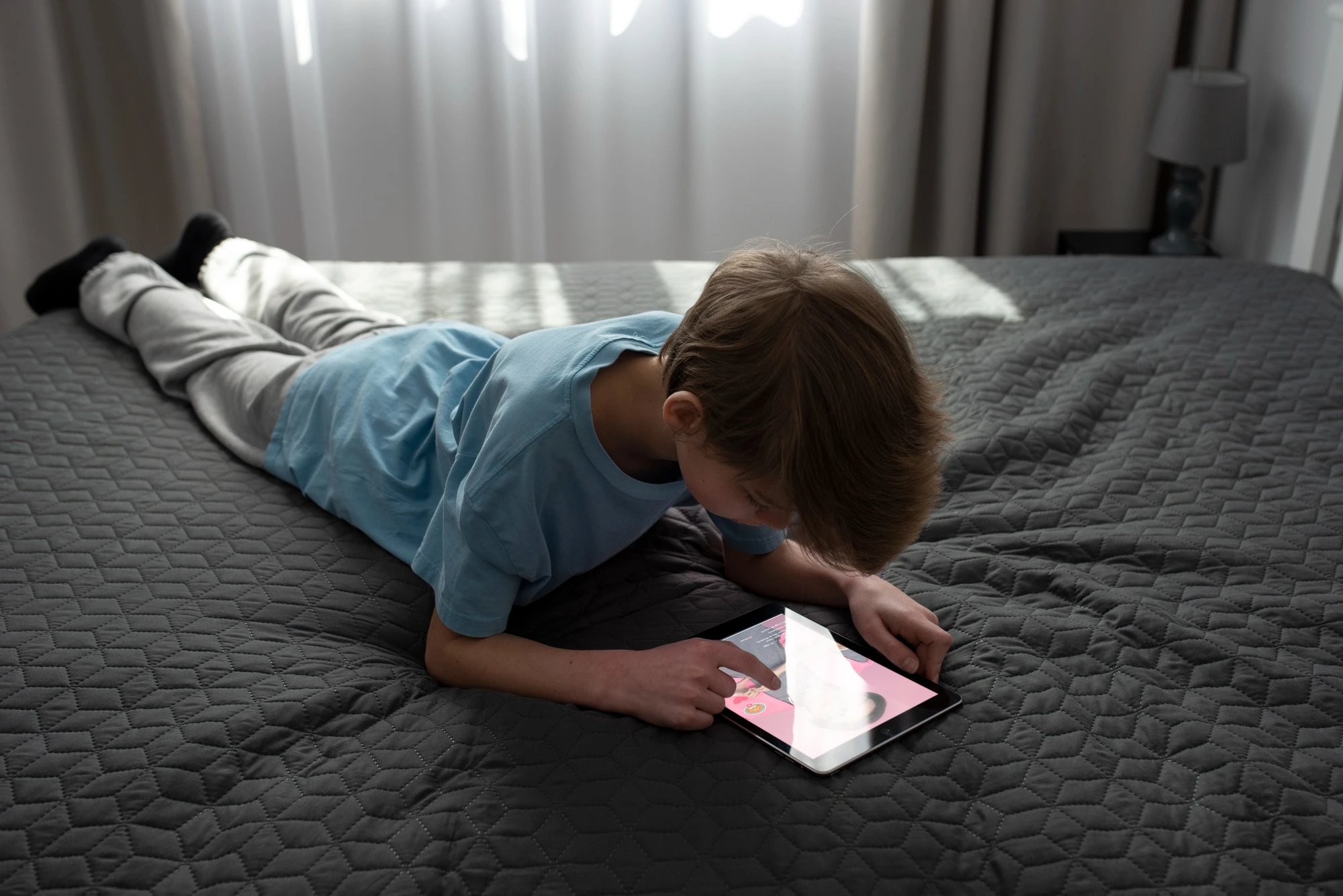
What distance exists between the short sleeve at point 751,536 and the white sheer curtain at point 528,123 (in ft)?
6.11

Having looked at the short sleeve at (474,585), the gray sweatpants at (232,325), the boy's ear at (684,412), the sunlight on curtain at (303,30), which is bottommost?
the short sleeve at (474,585)

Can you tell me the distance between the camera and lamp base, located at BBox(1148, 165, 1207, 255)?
2.55 meters

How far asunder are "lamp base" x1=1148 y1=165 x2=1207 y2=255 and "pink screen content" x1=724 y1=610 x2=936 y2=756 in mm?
1894

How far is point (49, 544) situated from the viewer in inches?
46.3

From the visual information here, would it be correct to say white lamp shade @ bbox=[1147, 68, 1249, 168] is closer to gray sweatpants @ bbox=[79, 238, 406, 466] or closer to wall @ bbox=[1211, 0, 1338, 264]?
wall @ bbox=[1211, 0, 1338, 264]

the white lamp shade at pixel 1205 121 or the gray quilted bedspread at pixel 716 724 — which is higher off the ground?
the white lamp shade at pixel 1205 121

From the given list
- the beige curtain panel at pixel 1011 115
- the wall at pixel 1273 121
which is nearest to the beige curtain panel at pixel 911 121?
the beige curtain panel at pixel 1011 115

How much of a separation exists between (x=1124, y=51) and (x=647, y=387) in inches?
87.6

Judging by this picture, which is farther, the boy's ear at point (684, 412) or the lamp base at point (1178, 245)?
the lamp base at point (1178, 245)

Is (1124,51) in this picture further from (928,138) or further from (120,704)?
(120,704)

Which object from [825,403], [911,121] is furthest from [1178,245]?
[825,403]

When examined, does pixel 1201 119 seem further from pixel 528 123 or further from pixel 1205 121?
pixel 528 123

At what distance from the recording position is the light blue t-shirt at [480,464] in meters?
1.00

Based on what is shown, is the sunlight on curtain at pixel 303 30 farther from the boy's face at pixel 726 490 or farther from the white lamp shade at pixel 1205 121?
the boy's face at pixel 726 490
